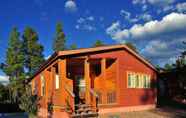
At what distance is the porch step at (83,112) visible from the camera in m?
19.0

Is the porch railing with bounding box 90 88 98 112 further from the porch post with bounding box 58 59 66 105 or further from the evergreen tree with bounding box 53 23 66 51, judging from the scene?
the evergreen tree with bounding box 53 23 66 51

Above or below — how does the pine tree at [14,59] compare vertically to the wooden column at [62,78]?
above

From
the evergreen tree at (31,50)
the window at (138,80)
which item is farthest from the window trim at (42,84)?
the evergreen tree at (31,50)

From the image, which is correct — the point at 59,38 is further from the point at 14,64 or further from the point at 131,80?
the point at 131,80

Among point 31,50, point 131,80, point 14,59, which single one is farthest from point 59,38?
point 131,80

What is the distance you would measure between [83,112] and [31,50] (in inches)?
1146

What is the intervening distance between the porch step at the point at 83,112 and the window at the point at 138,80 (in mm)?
4295

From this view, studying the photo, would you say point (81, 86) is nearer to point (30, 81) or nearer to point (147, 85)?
point (147, 85)

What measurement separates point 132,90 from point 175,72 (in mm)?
7887

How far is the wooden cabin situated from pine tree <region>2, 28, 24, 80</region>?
19533mm

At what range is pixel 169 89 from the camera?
30.6 m

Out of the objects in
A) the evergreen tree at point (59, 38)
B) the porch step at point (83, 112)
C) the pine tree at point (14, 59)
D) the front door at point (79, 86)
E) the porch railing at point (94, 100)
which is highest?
the evergreen tree at point (59, 38)

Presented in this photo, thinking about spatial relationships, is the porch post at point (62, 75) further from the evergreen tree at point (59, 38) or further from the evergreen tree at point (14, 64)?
the evergreen tree at point (59, 38)

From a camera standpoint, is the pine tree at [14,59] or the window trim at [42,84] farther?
the pine tree at [14,59]
